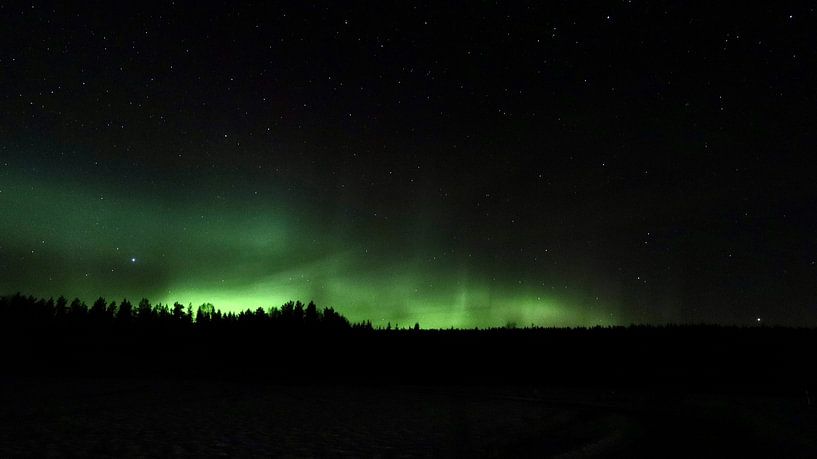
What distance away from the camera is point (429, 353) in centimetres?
5106

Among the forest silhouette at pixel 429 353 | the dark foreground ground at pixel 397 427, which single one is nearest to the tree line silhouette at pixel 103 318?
the forest silhouette at pixel 429 353

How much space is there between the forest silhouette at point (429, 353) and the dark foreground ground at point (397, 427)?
59.8 feet

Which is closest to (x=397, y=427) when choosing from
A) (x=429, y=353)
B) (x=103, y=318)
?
(x=429, y=353)

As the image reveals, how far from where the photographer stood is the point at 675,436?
539 inches

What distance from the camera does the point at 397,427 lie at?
16.1m

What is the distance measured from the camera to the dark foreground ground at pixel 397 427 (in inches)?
459

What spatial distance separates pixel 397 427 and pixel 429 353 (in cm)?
3538

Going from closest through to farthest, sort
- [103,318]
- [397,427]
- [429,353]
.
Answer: [397,427] < [429,353] < [103,318]

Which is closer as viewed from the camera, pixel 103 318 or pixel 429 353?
pixel 429 353

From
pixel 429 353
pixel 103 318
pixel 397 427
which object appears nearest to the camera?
pixel 397 427

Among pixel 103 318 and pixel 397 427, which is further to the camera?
pixel 103 318

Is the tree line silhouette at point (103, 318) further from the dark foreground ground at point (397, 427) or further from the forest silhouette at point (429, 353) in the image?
the dark foreground ground at point (397, 427)

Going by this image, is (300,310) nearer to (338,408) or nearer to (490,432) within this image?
(338,408)

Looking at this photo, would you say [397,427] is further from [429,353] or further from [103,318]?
[103,318]
